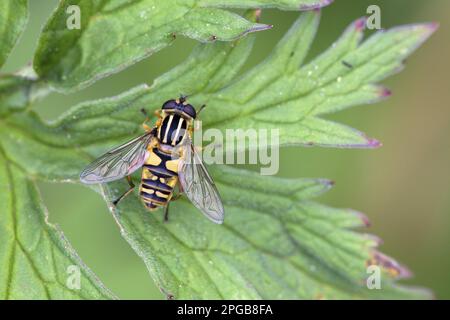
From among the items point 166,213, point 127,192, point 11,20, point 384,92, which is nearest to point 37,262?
point 127,192

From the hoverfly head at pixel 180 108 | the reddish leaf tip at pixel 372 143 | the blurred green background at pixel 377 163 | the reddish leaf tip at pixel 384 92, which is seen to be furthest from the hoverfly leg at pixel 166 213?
the blurred green background at pixel 377 163

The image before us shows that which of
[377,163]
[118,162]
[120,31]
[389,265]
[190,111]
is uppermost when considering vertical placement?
[120,31]

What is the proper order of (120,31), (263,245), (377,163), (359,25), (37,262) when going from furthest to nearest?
(377,163), (263,245), (359,25), (120,31), (37,262)

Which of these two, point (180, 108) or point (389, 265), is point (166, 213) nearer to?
point (180, 108)

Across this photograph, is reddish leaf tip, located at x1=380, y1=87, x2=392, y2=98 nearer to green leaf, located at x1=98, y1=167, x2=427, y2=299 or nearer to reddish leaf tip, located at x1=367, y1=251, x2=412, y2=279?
green leaf, located at x1=98, y1=167, x2=427, y2=299

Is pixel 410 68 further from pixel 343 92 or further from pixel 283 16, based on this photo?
pixel 343 92

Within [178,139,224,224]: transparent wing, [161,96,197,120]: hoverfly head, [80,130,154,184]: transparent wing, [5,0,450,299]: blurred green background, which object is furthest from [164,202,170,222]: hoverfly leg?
[5,0,450,299]: blurred green background
